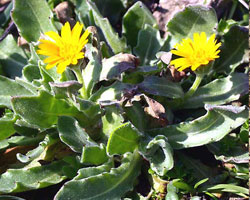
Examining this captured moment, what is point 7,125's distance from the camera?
2.77 m

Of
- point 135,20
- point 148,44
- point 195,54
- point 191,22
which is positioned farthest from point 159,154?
point 135,20

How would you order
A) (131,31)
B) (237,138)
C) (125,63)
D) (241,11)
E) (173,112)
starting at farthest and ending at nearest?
(241,11) → (131,31) → (173,112) → (237,138) → (125,63)

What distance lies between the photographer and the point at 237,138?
2916 millimetres

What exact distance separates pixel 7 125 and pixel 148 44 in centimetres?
123

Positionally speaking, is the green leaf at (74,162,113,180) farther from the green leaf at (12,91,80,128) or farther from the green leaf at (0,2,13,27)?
the green leaf at (0,2,13,27)

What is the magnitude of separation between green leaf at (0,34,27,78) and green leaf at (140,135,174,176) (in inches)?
52.1

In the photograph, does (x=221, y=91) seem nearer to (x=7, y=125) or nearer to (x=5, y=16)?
(x=7, y=125)

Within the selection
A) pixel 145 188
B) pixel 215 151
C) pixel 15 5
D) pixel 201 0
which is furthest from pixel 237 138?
pixel 15 5

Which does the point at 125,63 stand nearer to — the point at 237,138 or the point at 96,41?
the point at 96,41

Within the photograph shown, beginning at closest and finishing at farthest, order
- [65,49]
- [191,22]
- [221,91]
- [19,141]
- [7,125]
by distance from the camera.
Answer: [65,49]
[7,125]
[19,141]
[221,91]
[191,22]

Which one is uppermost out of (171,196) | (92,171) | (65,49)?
(65,49)

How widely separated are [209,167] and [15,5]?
1.91 m

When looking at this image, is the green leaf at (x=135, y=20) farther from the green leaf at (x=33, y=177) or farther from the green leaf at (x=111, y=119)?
the green leaf at (x=33, y=177)

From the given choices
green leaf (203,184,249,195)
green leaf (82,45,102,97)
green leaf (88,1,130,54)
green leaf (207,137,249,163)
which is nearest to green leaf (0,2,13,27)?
green leaf (88,1,130,54)
